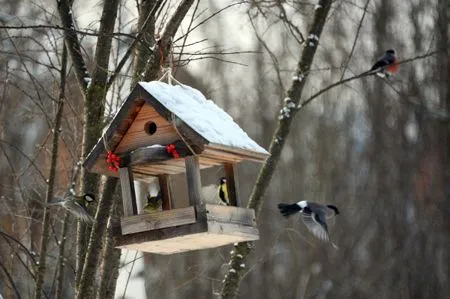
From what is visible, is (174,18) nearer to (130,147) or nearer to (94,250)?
(130,147)

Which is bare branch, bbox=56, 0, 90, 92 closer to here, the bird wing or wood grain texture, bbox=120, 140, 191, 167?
wood grain texture, bbox=120, 140, 191, 167

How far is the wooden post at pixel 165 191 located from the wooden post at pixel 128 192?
0.85ft

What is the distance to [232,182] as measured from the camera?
17.9 ft

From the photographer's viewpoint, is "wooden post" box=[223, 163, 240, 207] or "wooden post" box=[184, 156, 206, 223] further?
"wooden post" box=[223, 163, 240, 207]

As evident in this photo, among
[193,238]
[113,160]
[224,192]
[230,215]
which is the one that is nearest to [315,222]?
[224,192]

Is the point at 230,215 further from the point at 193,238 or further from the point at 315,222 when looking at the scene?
the point at 315,222

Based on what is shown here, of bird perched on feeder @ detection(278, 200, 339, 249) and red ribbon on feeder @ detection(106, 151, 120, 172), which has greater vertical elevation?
red ribbon on feeder @ detection(106, 151, 120, 172)

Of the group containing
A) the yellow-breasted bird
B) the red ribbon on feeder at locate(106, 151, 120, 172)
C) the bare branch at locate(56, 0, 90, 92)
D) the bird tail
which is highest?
the bare branch at locate(56, 0, 90, 92)

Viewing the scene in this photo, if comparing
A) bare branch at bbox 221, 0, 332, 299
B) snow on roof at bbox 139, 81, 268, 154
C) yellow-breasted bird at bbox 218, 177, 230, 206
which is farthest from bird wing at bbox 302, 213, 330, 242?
snow on roof at bbox 139, 81, 268, 154

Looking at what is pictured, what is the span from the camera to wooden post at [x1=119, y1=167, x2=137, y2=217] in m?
5.14

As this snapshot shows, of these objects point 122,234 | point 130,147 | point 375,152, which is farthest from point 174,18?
point 375,152

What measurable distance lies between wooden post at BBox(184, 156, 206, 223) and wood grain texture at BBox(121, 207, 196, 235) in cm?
6

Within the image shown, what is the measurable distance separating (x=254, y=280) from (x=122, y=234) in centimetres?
1754

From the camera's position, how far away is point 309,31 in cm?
778
